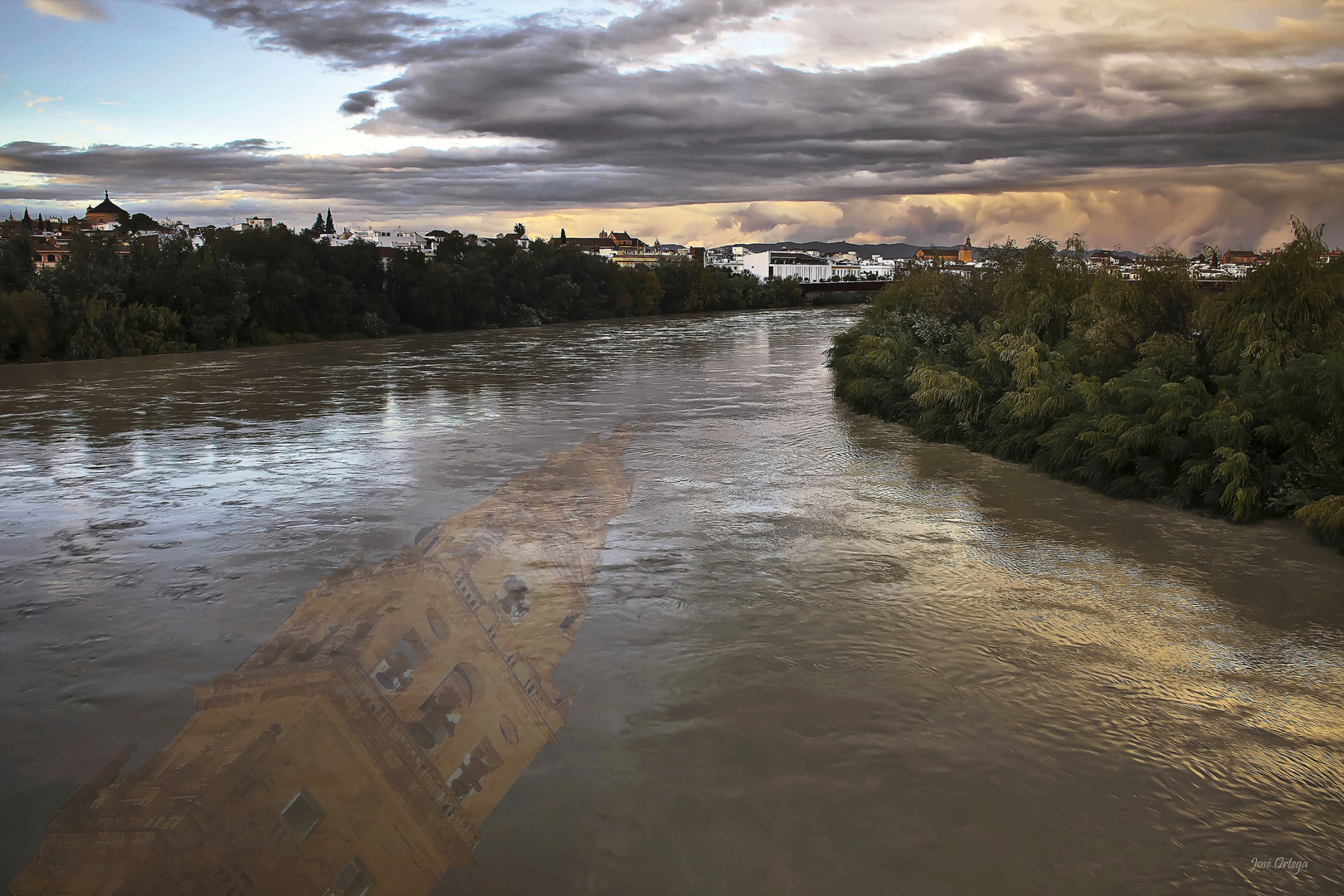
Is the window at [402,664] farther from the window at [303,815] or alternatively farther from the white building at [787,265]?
the white building at [787,265]

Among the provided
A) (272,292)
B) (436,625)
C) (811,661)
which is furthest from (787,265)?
(811,661)

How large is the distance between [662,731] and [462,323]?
54.7 metres

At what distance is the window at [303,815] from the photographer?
14.7 feet

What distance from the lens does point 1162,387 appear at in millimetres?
11156

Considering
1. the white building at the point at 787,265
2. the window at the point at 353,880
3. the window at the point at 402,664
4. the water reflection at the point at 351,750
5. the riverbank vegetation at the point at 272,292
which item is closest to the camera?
the window at the point at 353,880

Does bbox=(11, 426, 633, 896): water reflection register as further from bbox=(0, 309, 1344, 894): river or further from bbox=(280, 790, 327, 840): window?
bbox=(0, 309, 1344, 894): river

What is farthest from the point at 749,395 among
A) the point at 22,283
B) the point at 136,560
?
the point at 22,283

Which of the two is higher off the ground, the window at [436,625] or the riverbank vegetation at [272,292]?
the riverbank vegetation at [272,292]

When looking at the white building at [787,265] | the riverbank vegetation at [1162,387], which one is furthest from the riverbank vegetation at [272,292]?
the white building at [787,265]

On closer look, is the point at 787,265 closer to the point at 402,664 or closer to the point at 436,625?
the point at 436,625

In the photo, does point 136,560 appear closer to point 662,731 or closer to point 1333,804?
point 662,731

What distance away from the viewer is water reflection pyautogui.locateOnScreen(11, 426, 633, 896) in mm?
4254

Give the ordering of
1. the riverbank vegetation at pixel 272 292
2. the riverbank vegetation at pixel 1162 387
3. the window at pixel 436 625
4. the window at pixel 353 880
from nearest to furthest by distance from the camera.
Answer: the window at pixel 353 880
the window at pixel 436 625
the riverbank vegetation at pixel 1162 387
the riverbank vegetation at pixel 272 292

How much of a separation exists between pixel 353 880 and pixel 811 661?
3.17m
